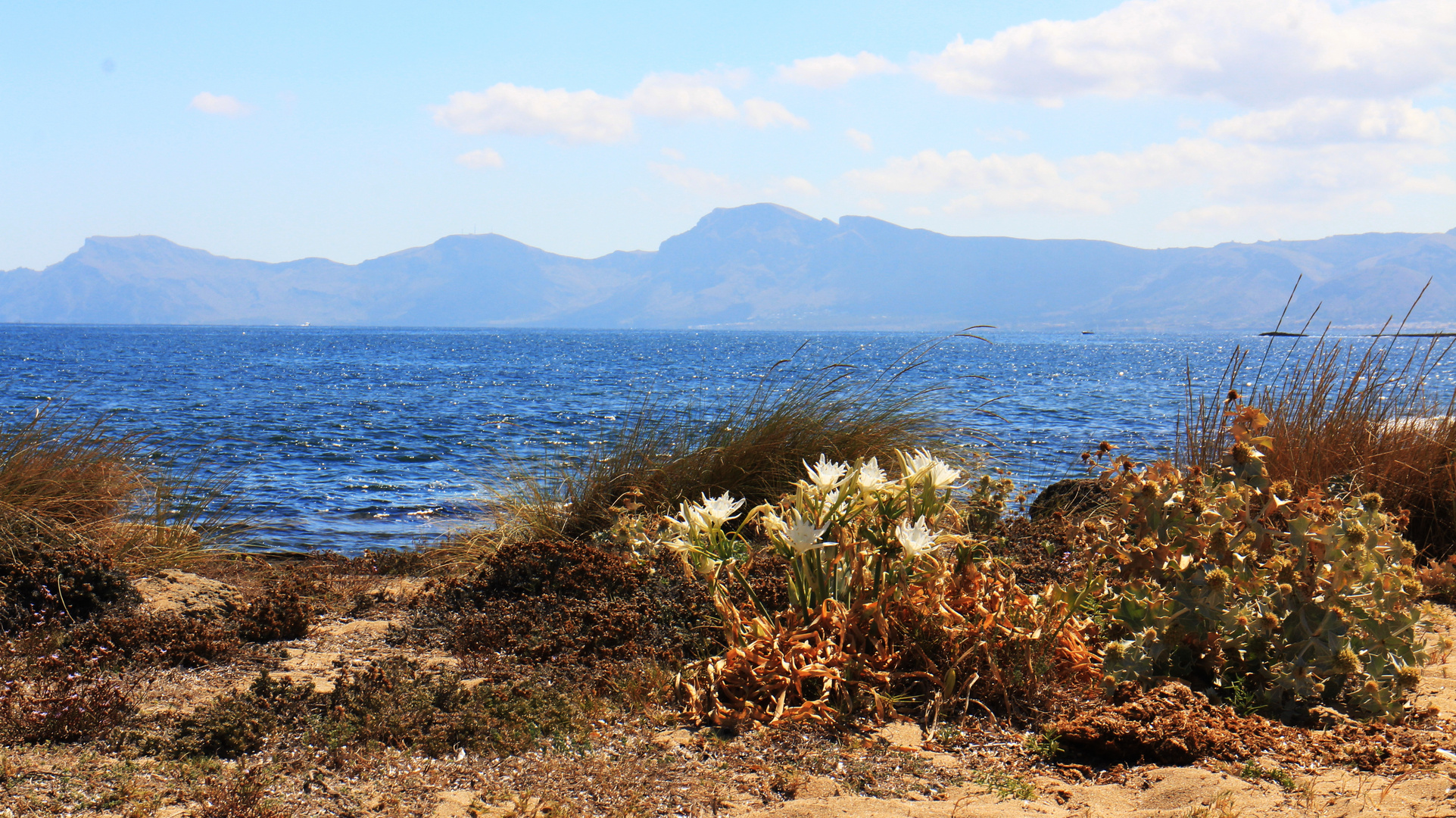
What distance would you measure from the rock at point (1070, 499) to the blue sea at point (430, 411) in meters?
0.57

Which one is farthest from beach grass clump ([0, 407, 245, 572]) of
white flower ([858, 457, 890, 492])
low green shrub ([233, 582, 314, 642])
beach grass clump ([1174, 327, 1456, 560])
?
beach grass clump ([1174, 327, 1456, 560])

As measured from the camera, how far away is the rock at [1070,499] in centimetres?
607

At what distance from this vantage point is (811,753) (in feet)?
9.56

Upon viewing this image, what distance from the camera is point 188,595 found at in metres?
4.64

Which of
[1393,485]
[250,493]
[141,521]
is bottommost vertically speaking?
[250,493]

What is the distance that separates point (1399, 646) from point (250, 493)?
11.8 meters

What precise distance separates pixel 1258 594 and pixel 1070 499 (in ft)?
10.3

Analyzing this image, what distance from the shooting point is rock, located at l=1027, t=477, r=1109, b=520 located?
19.9 ft

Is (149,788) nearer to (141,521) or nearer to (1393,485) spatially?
(141,521)

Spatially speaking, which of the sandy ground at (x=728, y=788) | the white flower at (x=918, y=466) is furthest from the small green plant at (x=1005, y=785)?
the white flower at (x=918, y=466)

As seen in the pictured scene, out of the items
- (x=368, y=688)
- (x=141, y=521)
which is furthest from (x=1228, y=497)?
(x=141, y=521)

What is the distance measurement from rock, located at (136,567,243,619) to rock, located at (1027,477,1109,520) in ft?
16.1

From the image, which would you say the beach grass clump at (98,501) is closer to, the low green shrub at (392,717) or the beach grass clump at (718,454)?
the beach grass clump at (718,454)

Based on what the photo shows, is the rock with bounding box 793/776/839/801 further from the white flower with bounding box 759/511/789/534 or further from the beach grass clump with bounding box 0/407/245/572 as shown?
the beach grass clump with bounding box 0/407/245/572
